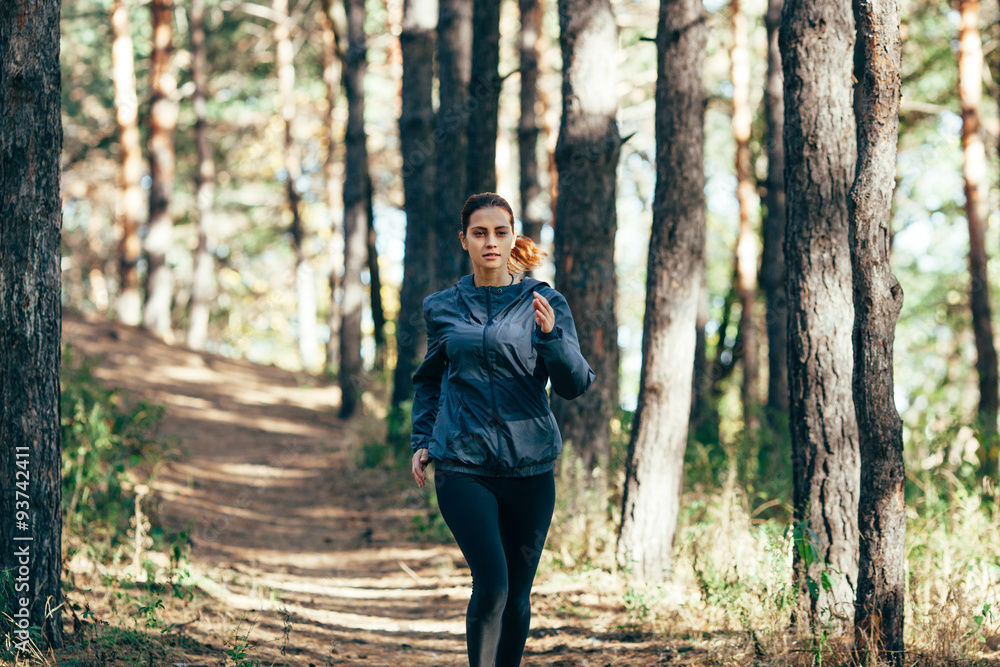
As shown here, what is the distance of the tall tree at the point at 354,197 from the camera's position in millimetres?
13461

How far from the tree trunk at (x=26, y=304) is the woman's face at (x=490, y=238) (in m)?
2.30

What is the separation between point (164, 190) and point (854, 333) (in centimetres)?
1716

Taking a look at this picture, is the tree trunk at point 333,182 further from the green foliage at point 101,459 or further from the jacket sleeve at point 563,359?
the jacket sleeve at point 563,359

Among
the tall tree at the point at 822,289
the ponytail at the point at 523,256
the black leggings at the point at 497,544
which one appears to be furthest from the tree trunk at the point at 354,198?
the black leggings at the point at 497,544

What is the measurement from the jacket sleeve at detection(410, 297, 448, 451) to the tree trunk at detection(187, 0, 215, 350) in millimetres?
17758

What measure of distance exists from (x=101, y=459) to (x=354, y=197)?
264 inches

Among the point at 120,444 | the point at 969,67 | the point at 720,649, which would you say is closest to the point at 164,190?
the point at 120,444

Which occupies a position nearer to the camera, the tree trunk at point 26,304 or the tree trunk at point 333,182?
the tree trunk at point 26,304

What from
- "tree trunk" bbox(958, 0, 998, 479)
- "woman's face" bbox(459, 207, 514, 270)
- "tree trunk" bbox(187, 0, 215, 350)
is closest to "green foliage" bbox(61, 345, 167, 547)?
"woman's face" bbox(459, 207, 514, 270)

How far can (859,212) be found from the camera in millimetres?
3938

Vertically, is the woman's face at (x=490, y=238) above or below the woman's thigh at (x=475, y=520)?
above

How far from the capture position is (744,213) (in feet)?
51.7

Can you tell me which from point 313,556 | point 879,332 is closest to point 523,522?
point 879,332

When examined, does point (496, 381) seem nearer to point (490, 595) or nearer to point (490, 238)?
point (490, 238)
